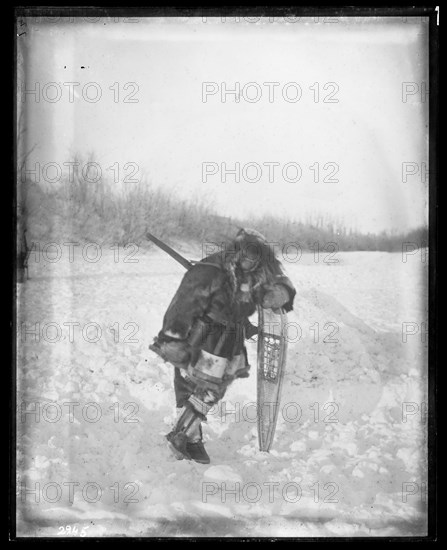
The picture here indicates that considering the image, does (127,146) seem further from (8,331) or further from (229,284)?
(8,331)

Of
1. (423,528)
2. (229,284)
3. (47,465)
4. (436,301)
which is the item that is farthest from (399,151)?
(47,465)

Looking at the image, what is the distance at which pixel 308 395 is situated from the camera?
1.24 metres

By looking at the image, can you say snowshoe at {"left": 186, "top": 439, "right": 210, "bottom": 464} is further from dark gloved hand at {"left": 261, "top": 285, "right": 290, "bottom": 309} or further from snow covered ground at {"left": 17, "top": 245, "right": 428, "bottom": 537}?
dark gloved hand at {"left": 261, "top": 285, "right": 290, "bottom": 309}

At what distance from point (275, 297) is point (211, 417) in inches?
13.9

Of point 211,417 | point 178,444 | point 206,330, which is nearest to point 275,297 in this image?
point 206,330

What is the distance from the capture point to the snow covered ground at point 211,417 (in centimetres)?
123

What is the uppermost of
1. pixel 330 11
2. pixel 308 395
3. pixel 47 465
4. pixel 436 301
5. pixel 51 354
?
pixel 330 11

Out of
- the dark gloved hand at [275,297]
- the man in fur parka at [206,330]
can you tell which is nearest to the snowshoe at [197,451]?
the man in fur parka at [206,330]

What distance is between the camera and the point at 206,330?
4.01 ft

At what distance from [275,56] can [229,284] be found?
0.61m

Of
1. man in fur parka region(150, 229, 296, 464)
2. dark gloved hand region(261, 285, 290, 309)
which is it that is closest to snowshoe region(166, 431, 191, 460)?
man in fur parka region(150, 229, 296, 464)

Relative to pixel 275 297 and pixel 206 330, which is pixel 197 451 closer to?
pixel 206 330

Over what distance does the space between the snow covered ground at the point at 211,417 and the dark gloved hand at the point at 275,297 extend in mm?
40

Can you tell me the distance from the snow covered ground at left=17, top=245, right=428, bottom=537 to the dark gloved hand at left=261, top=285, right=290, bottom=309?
0.13ft
